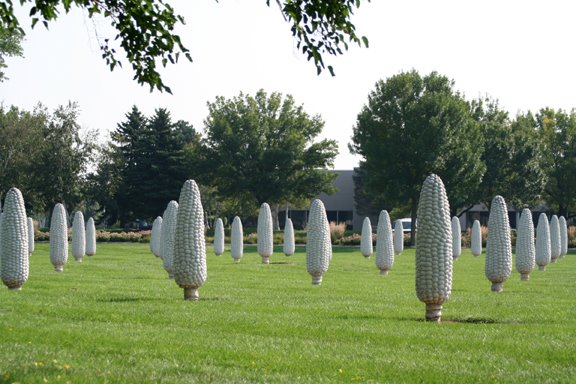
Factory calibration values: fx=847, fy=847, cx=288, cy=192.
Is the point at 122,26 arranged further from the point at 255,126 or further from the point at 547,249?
the point at 255,126

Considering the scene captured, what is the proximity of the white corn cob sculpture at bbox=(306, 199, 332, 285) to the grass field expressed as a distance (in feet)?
5.63

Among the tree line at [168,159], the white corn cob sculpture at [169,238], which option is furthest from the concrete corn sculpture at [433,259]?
the tree line at [168,159]

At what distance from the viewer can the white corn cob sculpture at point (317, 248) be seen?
2397 cm

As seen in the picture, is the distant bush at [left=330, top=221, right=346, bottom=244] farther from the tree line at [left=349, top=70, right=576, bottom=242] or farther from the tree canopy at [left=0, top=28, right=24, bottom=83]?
the tree canopy at [left=0, top=28, right=24, bottom=83]

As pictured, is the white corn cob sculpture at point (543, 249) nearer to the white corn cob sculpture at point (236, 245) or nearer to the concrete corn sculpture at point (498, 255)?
the concrete corn sculpture at point (498, 255)

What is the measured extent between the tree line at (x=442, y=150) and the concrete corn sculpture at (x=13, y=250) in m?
43.9

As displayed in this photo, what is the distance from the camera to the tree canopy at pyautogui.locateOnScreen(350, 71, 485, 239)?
61.4m

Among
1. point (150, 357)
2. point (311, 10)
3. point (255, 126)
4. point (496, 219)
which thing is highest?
point (255, 126)

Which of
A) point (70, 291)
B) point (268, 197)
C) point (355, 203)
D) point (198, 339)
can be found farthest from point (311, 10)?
point (355, 203)

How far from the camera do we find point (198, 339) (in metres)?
12.1

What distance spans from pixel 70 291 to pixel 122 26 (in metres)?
9.44

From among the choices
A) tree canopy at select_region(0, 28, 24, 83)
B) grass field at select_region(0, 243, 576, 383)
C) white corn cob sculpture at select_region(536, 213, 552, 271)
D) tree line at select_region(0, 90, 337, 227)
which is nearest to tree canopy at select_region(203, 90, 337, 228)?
tree line at select_region(0, 90, 337, 227)

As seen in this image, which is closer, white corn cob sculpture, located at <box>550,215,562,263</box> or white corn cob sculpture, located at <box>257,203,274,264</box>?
white corn cob sculpture, located at <box>257,203,274,264</box>

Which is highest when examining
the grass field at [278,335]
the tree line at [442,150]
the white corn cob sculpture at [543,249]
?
the tree line at [442,150]
